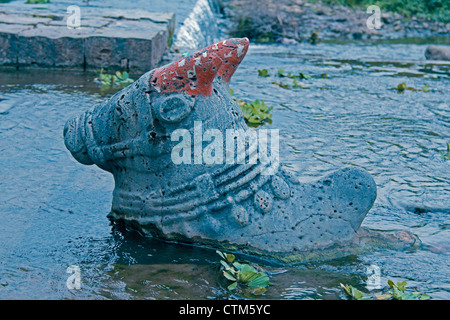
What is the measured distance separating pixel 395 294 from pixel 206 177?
102 centimetres

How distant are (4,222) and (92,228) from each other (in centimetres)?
48

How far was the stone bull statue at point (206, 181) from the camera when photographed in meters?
2.82

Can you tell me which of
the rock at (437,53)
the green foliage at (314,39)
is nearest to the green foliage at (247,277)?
the rock at (437,53)

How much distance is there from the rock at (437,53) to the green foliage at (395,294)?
7.48m

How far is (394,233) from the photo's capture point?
3123 millimetres

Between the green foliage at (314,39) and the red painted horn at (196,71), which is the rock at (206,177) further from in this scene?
the green foliage at (314,39)

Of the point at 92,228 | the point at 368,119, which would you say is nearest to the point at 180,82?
the point at 92,228

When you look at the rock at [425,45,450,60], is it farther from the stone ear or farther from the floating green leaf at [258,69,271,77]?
the stone ear

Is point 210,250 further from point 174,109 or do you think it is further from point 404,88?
point 404,88

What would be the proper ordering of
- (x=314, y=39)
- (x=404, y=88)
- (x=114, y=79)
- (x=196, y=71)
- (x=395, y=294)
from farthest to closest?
1. (x=314, y=39)
2. (x=404, y=88)
3. (x=114, y=79)
4. (x=196, y=71)
5. (x=395, y=294)

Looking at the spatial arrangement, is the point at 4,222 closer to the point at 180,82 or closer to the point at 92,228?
the point at 92,228

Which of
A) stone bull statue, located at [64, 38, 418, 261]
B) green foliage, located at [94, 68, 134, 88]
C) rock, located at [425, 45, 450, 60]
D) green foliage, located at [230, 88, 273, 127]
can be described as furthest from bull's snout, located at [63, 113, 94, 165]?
rock, located at [425, 45, 450, 60]

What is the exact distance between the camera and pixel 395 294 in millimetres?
2494

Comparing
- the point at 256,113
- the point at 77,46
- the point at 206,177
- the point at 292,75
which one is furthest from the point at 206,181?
the point at 292,75
